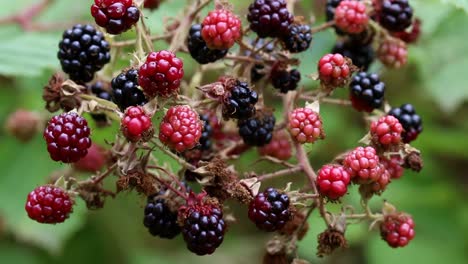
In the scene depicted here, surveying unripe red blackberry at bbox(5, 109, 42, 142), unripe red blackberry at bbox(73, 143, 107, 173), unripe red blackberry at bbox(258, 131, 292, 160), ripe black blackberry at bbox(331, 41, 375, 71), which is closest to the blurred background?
A: unripe red blackberry at bbox(5, 109, 42, 142)

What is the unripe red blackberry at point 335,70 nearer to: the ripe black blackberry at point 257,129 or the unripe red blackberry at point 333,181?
the ripe black blackberry at point 257,129

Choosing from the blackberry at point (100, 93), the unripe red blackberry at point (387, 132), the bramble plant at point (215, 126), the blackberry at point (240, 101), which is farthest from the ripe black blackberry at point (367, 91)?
the blackberry at point (100, 93)

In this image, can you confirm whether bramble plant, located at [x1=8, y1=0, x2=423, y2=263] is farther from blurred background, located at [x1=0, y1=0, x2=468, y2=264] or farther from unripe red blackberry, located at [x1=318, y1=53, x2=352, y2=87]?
blurred background, located at [x1=0, y1=0, x2=468, y2=264]

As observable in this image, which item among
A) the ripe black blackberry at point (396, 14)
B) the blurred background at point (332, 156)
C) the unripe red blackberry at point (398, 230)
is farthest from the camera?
the blurred background at point (332, 156)

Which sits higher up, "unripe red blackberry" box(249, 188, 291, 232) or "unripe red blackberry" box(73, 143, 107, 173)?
"unripe red blackberry" box(249, 188, 291, 232)

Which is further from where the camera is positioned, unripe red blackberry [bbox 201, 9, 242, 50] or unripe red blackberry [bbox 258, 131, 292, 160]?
unripe red blackberry [bbox 258, 131, 292, 160]

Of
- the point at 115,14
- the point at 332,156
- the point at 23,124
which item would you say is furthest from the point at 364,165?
the point at 23,124

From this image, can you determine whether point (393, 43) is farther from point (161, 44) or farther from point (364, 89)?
point (161, 44)
